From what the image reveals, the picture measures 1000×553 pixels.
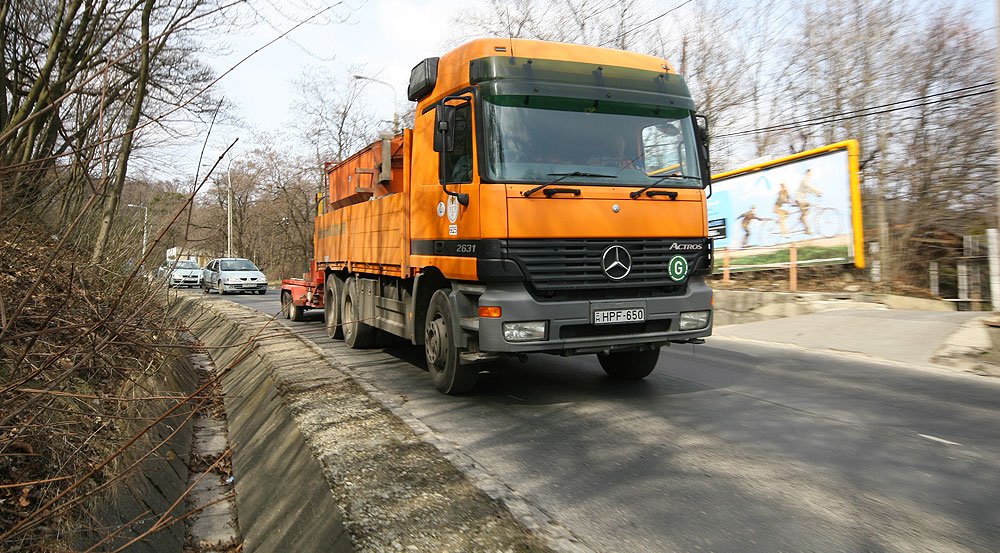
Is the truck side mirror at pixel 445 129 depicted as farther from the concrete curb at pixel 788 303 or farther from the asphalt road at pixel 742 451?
the concrete curb at pixel 788 303

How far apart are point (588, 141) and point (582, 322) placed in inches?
66.8

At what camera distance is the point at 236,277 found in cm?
2794

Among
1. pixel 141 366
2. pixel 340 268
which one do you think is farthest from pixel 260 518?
pixel 340 268

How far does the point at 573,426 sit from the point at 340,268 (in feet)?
22.5

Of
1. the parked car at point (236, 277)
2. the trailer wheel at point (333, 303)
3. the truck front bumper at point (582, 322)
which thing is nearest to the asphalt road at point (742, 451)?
the truck front bumper at point (582, 322)

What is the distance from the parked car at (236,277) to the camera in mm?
27875

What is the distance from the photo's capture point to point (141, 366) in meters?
5.06

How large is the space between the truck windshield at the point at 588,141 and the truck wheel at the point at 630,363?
1956mm

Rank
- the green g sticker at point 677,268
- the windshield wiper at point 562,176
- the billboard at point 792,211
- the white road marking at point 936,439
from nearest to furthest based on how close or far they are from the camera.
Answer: the white road marking at point 936,439 → the windshield wiper at point 562,176 → the green g sticker at point 677,268 → the billboard at point 792,211

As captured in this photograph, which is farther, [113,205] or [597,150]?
[113,205]

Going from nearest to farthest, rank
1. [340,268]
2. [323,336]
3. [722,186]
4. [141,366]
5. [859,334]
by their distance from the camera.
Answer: [141,366]
[859,334]
[340,268]
[323,336]
[722,186]

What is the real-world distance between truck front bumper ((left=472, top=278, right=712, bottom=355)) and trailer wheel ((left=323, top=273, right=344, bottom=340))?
6129 millimetres

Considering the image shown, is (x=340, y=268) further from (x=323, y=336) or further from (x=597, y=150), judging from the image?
(x=597, y=150)

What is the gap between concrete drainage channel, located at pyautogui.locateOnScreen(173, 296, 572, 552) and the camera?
3.38 m
